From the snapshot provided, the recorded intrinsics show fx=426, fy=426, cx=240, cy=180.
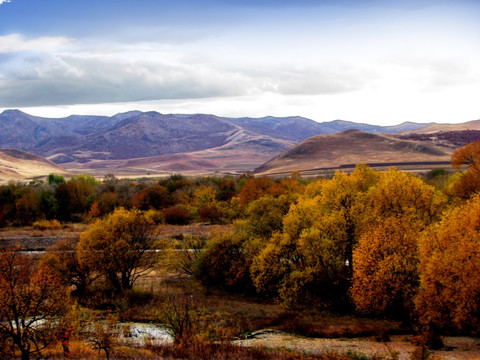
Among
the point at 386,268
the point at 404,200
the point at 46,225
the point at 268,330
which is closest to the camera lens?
the point at 386,268

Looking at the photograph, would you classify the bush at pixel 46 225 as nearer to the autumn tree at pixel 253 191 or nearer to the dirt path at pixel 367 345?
the autumn tree at pixel 253 191

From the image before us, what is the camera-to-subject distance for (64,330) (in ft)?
75.0

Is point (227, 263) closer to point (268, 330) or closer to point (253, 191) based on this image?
point (268, 330)

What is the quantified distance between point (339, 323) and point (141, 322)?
15.5 m

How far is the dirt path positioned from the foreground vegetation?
999 millimetres

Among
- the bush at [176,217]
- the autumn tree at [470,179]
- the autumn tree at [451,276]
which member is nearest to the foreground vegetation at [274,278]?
the autumn tree at [451,276]

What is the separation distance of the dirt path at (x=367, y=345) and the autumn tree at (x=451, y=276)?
1032 mm

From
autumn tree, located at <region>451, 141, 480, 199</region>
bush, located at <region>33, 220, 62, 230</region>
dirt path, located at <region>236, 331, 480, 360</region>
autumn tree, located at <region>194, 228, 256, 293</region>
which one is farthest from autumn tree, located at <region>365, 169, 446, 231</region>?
bush, located at <region>33, 220, 62, 230</region>

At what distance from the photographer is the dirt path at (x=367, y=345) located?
2427 centimetres

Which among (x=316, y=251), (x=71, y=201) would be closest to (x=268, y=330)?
(x=316, y=251)

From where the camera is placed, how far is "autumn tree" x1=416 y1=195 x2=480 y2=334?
24.8 metres

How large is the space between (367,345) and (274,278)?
11913 mm

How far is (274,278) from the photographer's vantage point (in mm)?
37406

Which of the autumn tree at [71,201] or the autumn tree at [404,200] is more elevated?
the autumn tree at [404,200]
